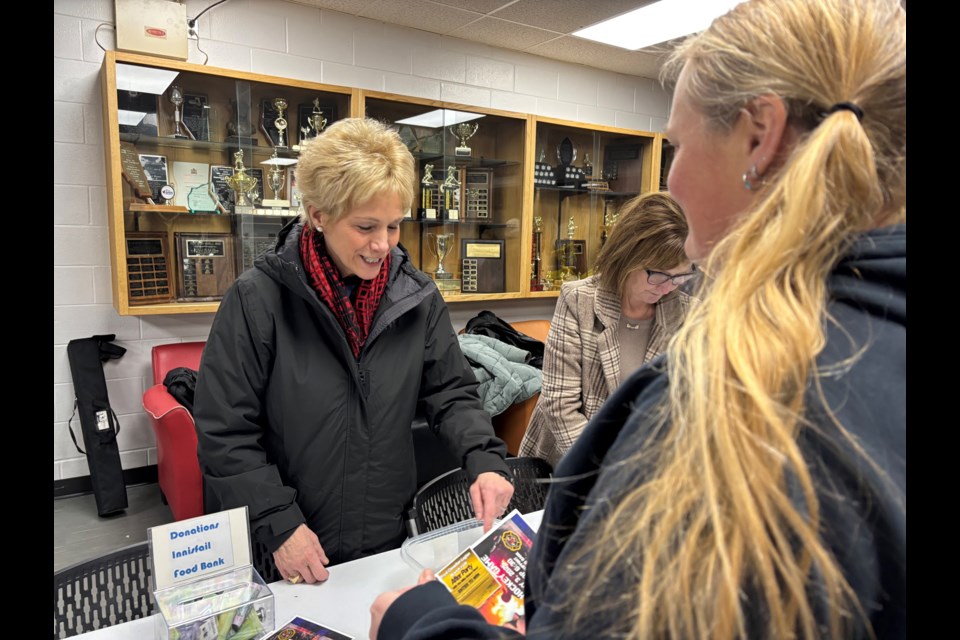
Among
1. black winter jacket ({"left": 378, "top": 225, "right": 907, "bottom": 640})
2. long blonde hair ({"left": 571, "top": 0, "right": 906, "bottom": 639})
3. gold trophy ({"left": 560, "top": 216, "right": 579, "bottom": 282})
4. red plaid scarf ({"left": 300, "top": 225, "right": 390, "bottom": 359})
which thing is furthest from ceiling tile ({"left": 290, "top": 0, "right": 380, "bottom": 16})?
black winter jacket ({"left": 378, "top": 225, "right": 907, "bottom": 640})

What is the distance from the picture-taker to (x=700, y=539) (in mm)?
449

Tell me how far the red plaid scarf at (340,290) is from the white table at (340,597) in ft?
1.63

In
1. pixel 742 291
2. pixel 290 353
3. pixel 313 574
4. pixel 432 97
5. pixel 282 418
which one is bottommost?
pixel 313 574

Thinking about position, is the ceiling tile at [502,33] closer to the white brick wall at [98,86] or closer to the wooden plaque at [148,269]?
the white brick wall at [98,86]

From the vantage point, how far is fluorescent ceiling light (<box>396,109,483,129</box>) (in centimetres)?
416

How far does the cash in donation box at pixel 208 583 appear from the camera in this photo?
1026 millimetres

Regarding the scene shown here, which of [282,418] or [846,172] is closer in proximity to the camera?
[846,172]

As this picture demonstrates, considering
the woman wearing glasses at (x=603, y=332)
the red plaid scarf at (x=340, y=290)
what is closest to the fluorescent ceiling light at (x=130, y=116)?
the red plaid scarf at (x=340, y=290)

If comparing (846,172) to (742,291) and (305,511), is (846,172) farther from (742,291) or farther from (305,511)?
(305,511)

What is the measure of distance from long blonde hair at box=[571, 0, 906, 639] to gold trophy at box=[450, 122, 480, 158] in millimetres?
3886

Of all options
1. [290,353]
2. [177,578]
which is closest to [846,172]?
[177,578]

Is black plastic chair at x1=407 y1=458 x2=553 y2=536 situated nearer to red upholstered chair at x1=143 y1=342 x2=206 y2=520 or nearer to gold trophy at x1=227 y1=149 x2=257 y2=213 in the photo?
red upholstered chair at x1=143 y1=342 x2=206 y2=520

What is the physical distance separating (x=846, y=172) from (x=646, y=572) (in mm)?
348
